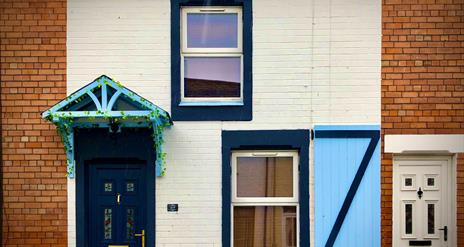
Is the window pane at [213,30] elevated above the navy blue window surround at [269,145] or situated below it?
above

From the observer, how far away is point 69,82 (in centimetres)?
734

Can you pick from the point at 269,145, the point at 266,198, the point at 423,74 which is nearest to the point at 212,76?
the point at 269,145

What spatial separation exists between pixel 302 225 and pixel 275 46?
2.47 meters

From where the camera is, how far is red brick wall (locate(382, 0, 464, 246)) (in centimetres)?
725

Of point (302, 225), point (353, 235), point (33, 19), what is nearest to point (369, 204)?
point (353, 235)

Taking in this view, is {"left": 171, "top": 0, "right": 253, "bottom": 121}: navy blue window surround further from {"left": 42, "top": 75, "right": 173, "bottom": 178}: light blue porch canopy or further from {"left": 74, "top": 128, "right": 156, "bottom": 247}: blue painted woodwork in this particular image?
{"left": 74, "top": 128, "right": 156, "bottom": 247}: blue painted woodwork

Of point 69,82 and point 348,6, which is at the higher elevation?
point 348,6

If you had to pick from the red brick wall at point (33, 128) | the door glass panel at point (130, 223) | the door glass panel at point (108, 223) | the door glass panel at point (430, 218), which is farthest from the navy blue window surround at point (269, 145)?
the red brick wall at point (33, 128)

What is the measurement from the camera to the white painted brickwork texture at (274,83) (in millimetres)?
7285

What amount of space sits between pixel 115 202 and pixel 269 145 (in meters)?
2.27

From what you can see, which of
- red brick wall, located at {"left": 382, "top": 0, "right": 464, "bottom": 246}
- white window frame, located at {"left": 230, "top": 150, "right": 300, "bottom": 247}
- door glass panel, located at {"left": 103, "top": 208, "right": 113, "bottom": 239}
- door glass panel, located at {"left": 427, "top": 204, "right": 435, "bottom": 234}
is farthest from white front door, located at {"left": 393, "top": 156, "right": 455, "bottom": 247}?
door glass panel, located at {"left": 103, "top": 208, "right": 113, "bottom": 239}

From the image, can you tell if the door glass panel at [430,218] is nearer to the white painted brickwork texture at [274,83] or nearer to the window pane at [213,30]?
the white painted brickwork texture at [274,83]

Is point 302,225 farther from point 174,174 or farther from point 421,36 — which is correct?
point 421,36

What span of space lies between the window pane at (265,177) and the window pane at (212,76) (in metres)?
1.00
